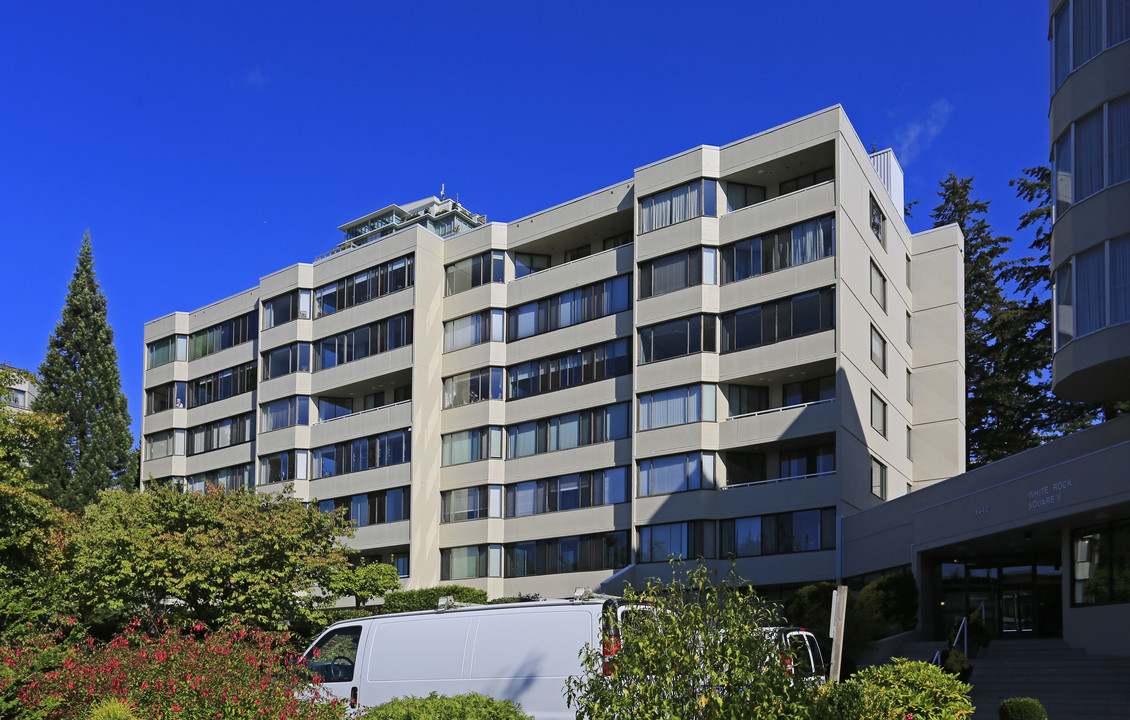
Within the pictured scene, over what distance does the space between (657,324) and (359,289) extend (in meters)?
16.8

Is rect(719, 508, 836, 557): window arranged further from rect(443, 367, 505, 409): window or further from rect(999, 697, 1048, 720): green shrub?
rect(999, 697, 1048, 720): green shrub

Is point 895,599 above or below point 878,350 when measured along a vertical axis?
below

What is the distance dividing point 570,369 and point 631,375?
335 centimetres

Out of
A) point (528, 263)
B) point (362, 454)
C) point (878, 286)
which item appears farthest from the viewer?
point (362, 454)

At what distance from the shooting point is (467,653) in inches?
583

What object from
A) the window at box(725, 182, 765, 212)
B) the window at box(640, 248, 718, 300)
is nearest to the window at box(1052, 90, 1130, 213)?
the window at box(640, 248, 718, 300)

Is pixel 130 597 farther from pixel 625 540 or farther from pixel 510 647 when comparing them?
pixel 510 647

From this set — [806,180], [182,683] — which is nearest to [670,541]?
[806,180]

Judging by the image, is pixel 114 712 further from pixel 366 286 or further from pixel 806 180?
pixel 366 286

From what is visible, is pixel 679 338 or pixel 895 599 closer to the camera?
pixel 895 599

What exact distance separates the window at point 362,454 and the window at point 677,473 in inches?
468

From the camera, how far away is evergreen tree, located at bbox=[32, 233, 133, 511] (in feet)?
173

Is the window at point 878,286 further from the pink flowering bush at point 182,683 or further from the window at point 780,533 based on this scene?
the pink flowering bush at point 182,683

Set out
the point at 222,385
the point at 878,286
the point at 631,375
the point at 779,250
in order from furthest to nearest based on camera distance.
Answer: the point at 222,385 → the point at 631,375 → the point at 878,286 → the point at 779,250
